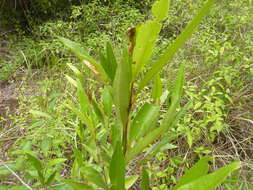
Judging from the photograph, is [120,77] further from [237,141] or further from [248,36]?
[248,36]

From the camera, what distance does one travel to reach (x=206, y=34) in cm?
204

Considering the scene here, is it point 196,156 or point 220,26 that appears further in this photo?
point 220,26

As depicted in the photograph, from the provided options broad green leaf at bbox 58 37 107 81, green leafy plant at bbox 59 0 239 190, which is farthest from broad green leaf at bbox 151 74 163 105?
broad green leaf at bbox 58 37 107 81

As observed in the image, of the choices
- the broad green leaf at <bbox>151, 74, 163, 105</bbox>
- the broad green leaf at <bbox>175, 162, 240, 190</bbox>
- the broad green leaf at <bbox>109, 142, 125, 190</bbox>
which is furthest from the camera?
the broad green leaf at <bbox>151, 74, 163, 105</bbox>

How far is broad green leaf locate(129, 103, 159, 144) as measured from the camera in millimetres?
510

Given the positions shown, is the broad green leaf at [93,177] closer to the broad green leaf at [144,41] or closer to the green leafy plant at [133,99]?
the green leafy plant at [133,99]

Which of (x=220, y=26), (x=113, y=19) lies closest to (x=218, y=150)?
(x=220, y=26)

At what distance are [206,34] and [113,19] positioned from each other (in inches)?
42.3

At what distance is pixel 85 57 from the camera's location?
17.9 inches

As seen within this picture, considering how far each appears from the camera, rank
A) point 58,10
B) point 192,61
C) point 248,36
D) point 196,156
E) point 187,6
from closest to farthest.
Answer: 1. point 196,156
2. point 248,36
3. point 192,61
4. point 187,6
5. point 58,10

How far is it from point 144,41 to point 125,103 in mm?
104

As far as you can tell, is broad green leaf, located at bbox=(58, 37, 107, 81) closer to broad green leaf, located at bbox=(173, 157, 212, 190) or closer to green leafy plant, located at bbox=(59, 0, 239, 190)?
green leafy plant, located at bbox=(59, 0, 239, 190)

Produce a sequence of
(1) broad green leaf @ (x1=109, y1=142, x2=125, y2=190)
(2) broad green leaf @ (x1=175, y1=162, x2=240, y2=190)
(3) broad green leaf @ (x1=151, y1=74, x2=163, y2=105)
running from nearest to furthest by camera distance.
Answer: (2) broad green leaf @ (x1=175, y1=162, x2=240, y2=190) → (1) broad green leaf @ (x1=109, y1=142, x2=125, y2=190) → (3) broad green leaf @ (x1=151, y1=74, x2=163, y2=105)

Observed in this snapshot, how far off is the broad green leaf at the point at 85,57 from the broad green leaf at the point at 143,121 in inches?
3.7
